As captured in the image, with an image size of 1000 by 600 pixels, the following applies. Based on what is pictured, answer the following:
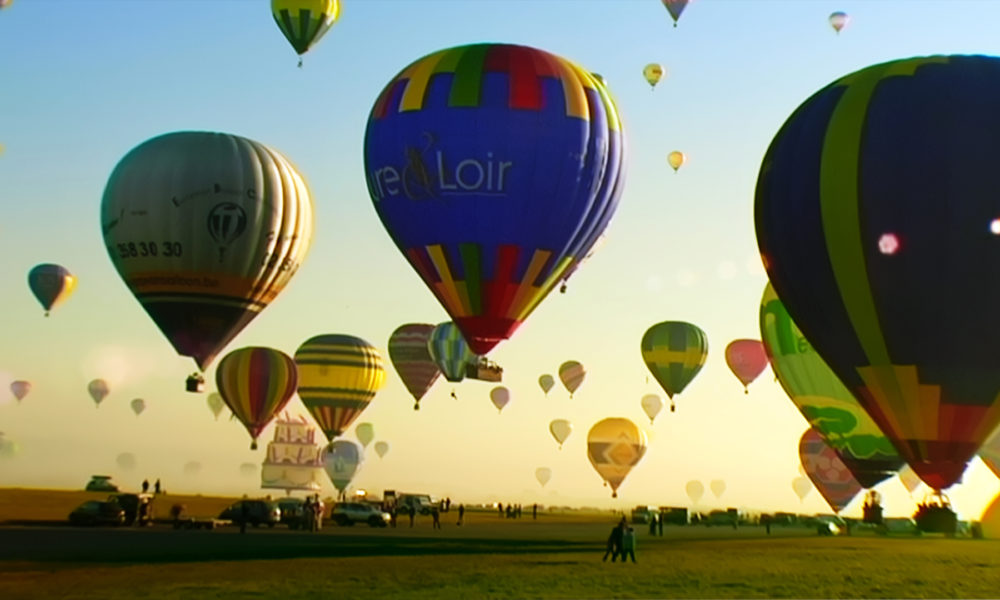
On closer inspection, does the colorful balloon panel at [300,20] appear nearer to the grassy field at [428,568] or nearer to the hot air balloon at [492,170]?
the hot air balloon at [492,170]

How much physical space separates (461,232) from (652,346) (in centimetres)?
2908

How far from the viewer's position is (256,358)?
66500mm

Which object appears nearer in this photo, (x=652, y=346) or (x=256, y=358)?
(x=256, y=358)

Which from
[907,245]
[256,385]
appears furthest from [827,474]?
[907,245]

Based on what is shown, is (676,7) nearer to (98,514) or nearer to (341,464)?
(98,514)

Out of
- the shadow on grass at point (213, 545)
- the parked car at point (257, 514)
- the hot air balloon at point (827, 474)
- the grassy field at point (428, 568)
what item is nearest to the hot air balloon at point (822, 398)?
the grassy field at point (428, 568)

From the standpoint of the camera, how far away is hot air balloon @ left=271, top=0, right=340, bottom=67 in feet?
175

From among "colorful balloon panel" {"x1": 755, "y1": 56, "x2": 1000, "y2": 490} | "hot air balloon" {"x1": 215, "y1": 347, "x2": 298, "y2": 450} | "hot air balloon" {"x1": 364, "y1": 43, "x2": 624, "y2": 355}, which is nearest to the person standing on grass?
"colorful balloon panel" {"x1": 755, "y1": 56, "x2": 1000, "y2": 490}

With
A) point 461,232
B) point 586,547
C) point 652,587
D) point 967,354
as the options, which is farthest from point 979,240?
point 586,547

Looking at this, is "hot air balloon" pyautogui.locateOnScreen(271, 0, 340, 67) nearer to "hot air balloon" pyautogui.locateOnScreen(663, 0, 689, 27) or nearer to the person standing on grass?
"hot air balloon" pyautogui.locateOnScreen(663, 0, 689, 27)

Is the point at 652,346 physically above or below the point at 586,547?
above

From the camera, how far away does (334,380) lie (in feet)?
241

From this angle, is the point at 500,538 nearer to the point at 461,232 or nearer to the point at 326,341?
the point at 461,232

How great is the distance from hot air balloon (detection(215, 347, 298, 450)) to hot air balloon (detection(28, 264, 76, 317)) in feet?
27.0
